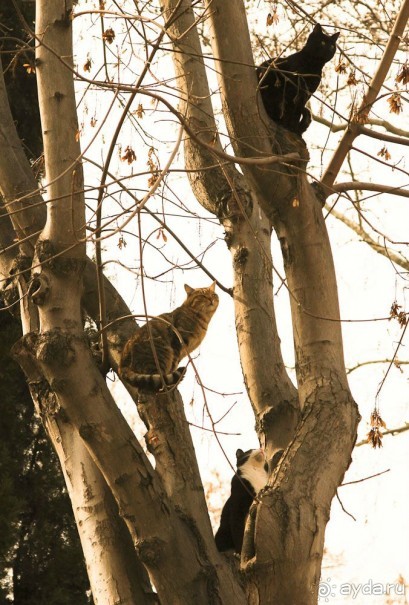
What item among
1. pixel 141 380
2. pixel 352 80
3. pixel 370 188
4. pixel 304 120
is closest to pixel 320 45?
pixel 304 120

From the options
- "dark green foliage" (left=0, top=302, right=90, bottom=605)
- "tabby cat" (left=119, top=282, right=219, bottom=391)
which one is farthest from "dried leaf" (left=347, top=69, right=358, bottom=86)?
"dark green foliage" (left=0, top=302, right=90, bottom=605)

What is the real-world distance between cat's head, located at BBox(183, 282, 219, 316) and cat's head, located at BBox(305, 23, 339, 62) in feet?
5.72

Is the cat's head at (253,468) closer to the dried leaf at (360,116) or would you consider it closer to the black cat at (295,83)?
the black cat at (295,83)

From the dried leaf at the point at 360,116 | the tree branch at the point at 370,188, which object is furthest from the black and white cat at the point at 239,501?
the dried leaf at the point at 360,116

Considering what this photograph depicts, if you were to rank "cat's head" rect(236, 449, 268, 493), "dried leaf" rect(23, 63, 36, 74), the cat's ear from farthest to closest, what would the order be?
the cat's ear → "cat's head" rect(236, 449, 268, 493) → "dried leaf" rect(23, 63, 36, 74)

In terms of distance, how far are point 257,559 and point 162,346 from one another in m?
1.87

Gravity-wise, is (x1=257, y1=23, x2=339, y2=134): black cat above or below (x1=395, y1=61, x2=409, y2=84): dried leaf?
above

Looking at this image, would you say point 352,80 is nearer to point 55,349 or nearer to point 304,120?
point 304,120

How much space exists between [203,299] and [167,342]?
4.03 feet

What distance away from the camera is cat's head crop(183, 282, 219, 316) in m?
5.57

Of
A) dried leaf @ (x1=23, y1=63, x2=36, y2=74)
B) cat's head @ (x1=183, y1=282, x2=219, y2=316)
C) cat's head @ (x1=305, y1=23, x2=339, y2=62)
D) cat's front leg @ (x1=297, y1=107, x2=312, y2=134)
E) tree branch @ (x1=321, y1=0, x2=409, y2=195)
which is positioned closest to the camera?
tree branch @ (x1=321, y1=0, x2=409, y2=195)

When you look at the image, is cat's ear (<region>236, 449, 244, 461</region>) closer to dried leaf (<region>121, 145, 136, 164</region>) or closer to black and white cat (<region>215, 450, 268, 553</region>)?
black and white cat (<region>215, 450, 268, 553</region>)

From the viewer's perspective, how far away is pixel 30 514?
6.20m

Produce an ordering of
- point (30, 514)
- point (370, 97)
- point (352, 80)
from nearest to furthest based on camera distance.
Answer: point (370, 97) < point (352, 80) < point (30, 514)
